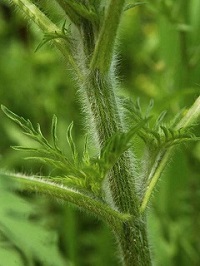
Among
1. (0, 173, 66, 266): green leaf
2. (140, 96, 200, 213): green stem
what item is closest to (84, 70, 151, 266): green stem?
(140, 96, 200, 213): green stem

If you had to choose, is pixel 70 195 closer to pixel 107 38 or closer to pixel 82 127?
pixel 107 38

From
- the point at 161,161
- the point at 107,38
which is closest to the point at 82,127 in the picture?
the point at 161,161

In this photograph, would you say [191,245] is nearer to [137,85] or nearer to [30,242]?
[137,85]

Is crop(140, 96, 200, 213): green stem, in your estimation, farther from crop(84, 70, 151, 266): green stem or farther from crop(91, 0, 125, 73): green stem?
crop(91, 0, 125, 73): green stem

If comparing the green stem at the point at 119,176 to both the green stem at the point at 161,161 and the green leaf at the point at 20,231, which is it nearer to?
the green stem at the point at 161,161

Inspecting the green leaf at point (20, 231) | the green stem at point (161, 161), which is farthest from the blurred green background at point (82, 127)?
the green stem at point (161, 161)

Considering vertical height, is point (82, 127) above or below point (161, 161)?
below
